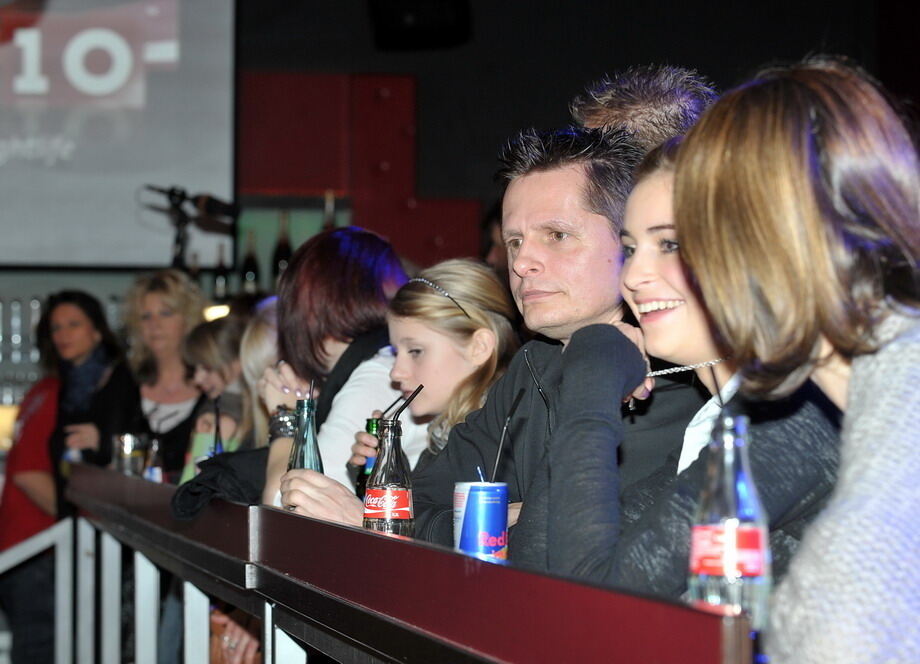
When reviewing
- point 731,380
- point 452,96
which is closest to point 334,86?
point 452,96

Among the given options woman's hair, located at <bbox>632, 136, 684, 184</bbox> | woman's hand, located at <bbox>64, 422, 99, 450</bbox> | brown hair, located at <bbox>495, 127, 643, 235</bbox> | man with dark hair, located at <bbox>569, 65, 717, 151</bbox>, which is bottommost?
woman's hand, located at <bbox>64, 422, 99, 450</bbox>

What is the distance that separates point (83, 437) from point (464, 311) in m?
2.45

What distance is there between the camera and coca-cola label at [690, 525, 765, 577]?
97cm

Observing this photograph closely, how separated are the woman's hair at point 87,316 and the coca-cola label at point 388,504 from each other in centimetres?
335

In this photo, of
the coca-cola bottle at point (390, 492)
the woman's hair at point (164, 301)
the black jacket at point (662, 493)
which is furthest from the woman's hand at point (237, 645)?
the woman's hair at point (164, 301)

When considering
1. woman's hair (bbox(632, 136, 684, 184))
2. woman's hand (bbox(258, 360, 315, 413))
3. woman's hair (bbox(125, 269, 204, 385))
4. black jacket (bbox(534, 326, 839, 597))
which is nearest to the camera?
black jacket (bbox(534, 326, 839, 597))

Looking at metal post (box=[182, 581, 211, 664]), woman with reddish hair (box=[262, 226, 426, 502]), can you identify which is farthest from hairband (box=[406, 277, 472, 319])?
metal post (box=[182, 581, 211, 664])

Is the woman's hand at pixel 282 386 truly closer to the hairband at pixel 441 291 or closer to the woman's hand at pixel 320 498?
the hairband at pixel 441 291

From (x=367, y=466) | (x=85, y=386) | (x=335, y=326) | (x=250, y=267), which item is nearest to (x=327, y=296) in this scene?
(x=335, y=326)

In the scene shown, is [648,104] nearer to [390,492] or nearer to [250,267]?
[390,492]

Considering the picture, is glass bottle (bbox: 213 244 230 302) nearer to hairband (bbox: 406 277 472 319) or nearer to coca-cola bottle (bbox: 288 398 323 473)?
hairband (bbox: 406 277 472 319)

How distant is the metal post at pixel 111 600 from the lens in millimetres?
3393

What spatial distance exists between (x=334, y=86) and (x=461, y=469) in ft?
13.7

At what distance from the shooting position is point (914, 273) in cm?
108
